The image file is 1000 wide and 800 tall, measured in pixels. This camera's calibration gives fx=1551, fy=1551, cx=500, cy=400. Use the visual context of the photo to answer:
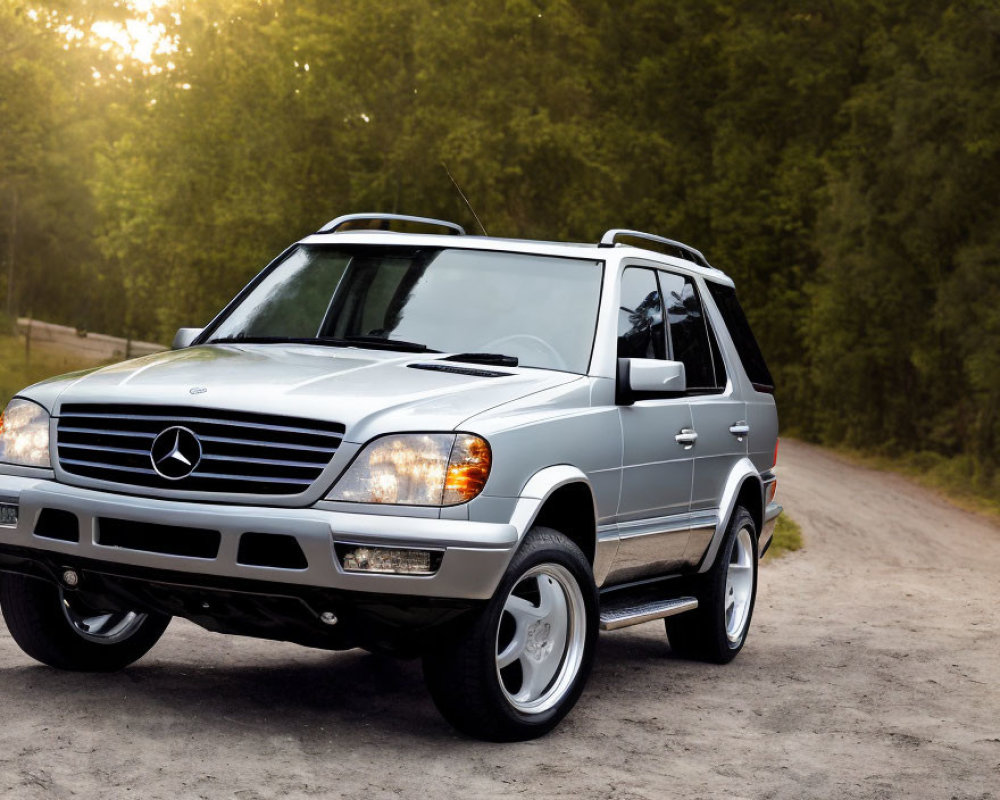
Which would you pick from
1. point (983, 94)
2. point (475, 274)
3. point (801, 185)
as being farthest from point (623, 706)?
point (801, 185)

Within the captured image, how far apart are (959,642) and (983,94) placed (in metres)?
19.7

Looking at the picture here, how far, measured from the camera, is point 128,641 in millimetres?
6918

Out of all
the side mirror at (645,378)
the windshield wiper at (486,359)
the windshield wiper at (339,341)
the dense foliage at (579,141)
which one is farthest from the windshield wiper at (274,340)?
the dense foliage at (579,141)

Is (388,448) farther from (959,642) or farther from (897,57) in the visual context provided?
(897,57)

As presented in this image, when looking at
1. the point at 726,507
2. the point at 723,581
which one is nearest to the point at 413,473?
the point at 726,507

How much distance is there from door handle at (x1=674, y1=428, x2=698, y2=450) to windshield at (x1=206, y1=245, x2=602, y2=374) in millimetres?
884

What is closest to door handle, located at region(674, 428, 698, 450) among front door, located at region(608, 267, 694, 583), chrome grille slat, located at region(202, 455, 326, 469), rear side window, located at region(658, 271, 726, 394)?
front door, located at region(608, 267, 694, 583)

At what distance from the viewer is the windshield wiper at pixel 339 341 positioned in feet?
21.9

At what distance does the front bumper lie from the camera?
209 inches

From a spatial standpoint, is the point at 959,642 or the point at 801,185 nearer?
the point at 959,642

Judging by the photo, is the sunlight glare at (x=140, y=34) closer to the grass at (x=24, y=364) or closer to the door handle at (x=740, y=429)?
the grass at (x=24, y=364)

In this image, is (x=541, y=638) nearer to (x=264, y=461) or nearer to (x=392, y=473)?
(x=392, y=473)

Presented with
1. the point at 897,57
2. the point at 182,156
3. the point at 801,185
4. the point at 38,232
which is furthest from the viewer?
the point at 38,232

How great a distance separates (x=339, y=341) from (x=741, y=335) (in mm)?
2998
